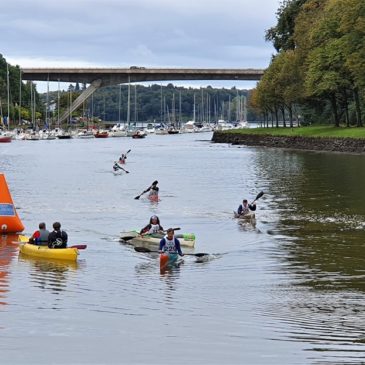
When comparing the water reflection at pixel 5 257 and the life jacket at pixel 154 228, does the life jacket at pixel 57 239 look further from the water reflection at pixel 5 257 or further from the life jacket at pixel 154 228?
the life jacket at pixel 154 228

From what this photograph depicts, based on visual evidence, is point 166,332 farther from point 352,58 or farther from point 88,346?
point 352,58

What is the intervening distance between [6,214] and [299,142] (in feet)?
269

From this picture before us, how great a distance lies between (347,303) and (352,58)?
249 ft

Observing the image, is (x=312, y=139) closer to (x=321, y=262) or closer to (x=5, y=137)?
(x=5, y=137)

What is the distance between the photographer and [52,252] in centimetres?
3117

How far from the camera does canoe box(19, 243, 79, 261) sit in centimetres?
3092

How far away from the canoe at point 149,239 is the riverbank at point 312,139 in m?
62.7

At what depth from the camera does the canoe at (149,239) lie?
33.4m

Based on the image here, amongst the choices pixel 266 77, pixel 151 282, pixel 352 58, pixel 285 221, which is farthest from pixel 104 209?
pixel 266 77

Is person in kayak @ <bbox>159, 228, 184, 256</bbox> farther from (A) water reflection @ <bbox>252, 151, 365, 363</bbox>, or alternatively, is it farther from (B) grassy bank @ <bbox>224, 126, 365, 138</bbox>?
(B) grassy bank @ <bbox>224, 126, 365, 138</bbox>

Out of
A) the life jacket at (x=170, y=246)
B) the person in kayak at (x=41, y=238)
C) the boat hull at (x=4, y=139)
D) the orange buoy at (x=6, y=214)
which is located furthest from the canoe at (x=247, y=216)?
the boat hull at (x=4, y=139)

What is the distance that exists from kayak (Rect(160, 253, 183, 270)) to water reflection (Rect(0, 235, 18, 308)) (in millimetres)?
4852

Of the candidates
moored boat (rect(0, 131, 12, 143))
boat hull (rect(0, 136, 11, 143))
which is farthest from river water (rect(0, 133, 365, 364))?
moored boat (rect(0, 131, 12, 143))

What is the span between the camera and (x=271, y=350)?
19.3 meters
